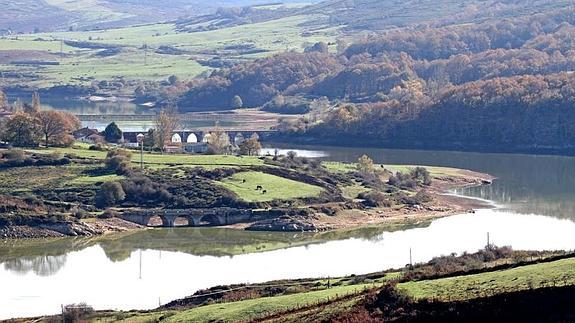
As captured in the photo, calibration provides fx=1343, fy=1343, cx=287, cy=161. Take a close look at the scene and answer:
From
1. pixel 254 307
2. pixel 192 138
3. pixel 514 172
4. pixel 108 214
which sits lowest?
pixel 108 214

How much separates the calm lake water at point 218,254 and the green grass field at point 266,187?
4984 mm

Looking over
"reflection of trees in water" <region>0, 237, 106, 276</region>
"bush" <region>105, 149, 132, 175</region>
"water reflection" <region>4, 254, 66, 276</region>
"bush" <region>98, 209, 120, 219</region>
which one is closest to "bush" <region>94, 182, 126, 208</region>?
"bush" <region>98, 209, 120, 219</region>

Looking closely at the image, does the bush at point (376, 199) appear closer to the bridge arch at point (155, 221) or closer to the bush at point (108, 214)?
the bridge arch at point (155, 221)

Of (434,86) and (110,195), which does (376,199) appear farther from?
(434,86)

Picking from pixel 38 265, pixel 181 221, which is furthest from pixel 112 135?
pixel 38 265

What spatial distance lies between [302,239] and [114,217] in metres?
10.9

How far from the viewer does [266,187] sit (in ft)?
250

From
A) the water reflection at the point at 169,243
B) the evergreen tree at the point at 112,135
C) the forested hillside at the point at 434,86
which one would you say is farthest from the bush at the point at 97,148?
the forested hillside at the point at 434,86

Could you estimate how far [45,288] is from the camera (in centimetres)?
5112

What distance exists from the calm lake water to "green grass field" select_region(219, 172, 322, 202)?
4.98 m

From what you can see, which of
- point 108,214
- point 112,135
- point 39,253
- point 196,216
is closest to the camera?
point 39,253

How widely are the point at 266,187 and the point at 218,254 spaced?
15196 millimetres

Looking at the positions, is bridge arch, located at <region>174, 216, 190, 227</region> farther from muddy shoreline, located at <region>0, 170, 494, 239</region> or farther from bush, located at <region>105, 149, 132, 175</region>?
bush, located at <region>105, 149, 132, 175</region>

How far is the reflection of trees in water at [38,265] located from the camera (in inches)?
2210
